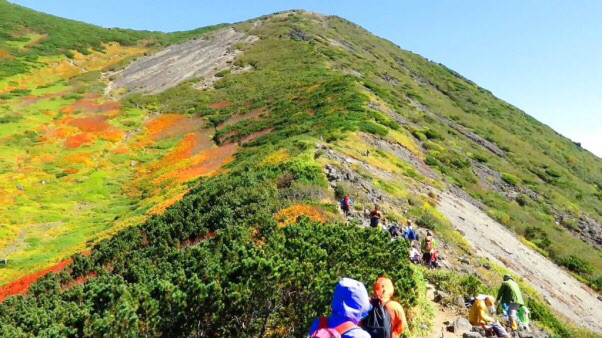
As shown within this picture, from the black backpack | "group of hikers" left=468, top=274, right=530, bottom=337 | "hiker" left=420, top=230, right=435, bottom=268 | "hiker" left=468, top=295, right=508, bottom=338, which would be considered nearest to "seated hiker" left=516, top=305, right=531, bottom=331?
"group of hikers" left=468, top=274, right=530, bottom=337

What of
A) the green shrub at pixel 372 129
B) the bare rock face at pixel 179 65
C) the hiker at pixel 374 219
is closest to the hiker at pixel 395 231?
the hiker at pixel 374 219

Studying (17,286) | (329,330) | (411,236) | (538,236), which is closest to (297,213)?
(411,236)

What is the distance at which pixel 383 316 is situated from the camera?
5.73m

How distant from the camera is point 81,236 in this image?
98.8 ft

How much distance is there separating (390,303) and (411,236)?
13.7 metres

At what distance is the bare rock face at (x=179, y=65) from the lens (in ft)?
252

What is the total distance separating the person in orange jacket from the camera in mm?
5852

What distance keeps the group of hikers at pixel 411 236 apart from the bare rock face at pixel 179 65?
59.3 meters

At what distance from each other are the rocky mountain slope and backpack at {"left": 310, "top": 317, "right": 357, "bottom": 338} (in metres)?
4.33

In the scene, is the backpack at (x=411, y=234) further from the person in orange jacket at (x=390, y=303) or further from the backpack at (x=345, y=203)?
the person in orange jacket at (x=390, y=303)

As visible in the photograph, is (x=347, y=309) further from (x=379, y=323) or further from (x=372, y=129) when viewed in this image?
(x=372, y=129)

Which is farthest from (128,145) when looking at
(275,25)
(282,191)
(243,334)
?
(275,25)

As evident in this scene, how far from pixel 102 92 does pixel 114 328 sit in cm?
7479

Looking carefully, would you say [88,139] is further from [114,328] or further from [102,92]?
[114,328]
